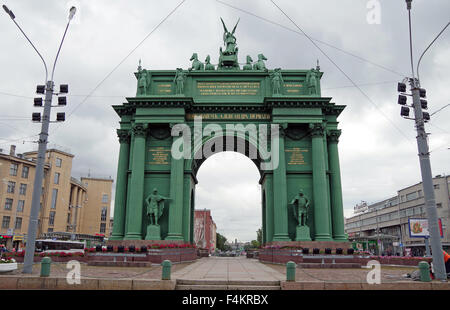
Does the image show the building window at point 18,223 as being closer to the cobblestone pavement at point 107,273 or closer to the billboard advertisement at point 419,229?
the cobblestone pavement at point 107,273

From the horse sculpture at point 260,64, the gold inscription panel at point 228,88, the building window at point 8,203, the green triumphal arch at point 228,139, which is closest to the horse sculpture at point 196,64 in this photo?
the green triumphal arch at point 228,139

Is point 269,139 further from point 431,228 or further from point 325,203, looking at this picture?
point 431,228

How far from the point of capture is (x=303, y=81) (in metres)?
34.6

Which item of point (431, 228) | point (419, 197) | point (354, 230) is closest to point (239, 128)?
point (431, 228)

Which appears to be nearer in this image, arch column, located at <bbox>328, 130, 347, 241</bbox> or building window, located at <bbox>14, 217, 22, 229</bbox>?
arch column, located at <bbox>328, 130, 347, 241</bbox>

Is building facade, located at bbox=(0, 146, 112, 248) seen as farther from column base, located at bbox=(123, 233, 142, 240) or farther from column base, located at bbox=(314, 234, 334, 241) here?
column base, located at bbox=(314, 234, 334, 241)

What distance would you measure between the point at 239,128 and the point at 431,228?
67.1 ft

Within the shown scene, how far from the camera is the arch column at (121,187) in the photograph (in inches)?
1275

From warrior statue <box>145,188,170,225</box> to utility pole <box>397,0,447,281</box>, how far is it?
68.8 feet

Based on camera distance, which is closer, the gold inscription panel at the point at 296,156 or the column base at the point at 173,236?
the column base at the point at 173,236

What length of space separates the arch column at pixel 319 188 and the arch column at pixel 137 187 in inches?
613

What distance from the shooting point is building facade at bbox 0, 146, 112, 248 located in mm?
58031

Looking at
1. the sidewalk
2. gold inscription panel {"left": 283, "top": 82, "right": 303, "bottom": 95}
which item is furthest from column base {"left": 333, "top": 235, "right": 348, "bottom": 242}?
gold inscription panel {"left": 283, "top": 82, "right": 303, "bottom": 95}
